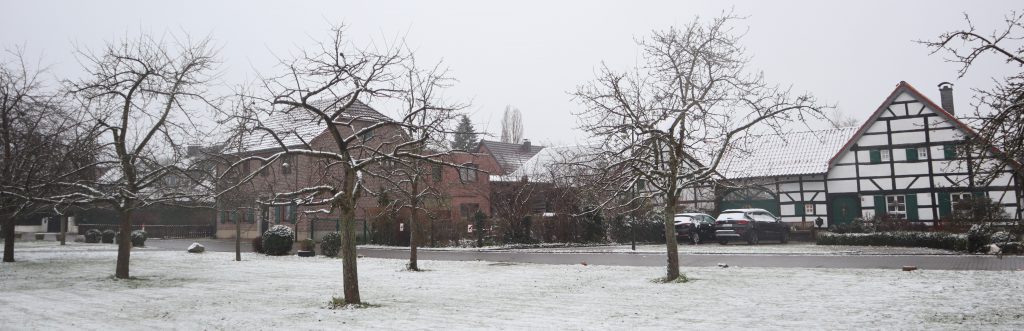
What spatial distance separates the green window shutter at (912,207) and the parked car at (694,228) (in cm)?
1151

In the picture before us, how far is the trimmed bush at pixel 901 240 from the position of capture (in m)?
22.0

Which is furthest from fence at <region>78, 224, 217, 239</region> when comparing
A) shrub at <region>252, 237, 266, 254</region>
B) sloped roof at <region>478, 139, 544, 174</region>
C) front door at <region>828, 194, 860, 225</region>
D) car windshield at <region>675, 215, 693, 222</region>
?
front door at <region>828, 194, 860, 225</region>

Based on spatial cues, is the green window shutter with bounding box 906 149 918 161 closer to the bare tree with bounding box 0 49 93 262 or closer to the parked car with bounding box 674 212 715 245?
the parked car with bounding box 674 212 715 245

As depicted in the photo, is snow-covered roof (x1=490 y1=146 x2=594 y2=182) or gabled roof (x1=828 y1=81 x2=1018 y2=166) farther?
gabled roof (x1=828 y1=81 x2=1018 y2=166)

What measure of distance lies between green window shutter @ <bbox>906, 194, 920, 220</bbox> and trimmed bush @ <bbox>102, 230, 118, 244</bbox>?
133ft

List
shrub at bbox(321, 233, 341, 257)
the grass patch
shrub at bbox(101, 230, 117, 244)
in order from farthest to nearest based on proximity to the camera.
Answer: shrub at bbox(101, 230, 117, 244) → shrub at bbox(321, 233, 341, 257) → the grass patch

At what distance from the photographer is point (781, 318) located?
8.92m

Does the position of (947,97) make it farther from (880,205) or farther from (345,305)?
(345,305)

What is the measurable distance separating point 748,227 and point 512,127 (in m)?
49.7

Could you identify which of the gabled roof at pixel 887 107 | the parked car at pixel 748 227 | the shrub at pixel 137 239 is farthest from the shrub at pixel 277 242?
the gabled roof at pixel 887 107

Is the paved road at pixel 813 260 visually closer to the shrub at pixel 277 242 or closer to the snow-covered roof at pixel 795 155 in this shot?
the shrub at pixel 277 242

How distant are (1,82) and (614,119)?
52.5 feet

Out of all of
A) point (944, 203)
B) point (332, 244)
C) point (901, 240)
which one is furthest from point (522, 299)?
point (944, 203)

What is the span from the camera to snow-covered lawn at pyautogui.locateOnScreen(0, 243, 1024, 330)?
884cm
